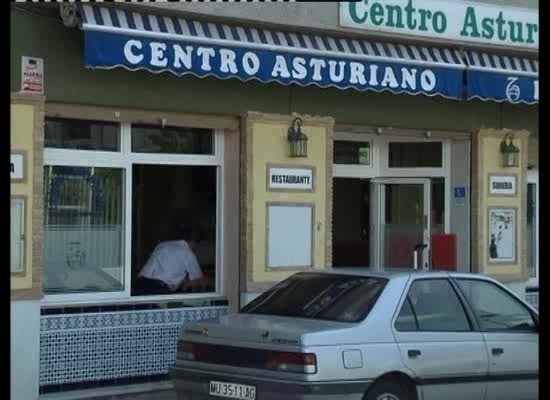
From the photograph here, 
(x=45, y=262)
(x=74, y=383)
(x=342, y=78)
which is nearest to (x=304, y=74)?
(x=342, y=78)

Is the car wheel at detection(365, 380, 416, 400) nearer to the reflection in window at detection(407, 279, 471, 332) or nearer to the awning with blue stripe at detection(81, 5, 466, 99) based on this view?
the reflection in window at detection(407, 279, 471, 332)

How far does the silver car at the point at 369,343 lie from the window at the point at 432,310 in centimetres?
1

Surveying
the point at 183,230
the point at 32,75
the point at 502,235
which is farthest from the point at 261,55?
the point at 502,235

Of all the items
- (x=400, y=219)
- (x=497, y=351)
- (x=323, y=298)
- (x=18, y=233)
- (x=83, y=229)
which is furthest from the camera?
(x=400, y=219)

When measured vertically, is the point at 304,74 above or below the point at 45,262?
above

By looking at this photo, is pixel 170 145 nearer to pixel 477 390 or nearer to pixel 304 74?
pixel 304 74

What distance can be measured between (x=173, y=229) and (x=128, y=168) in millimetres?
1055

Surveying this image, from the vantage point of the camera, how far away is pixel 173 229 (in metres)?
11.7

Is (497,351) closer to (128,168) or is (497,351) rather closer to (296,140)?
(296,140)

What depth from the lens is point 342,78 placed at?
11555 millimetres

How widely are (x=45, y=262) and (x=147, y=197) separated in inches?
56.2

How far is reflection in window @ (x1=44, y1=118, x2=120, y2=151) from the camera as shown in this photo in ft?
34.4

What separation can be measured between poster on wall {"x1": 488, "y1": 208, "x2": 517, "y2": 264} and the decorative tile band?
4.86 m

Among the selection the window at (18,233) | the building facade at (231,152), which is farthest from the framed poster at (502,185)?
the window at (18,233)
